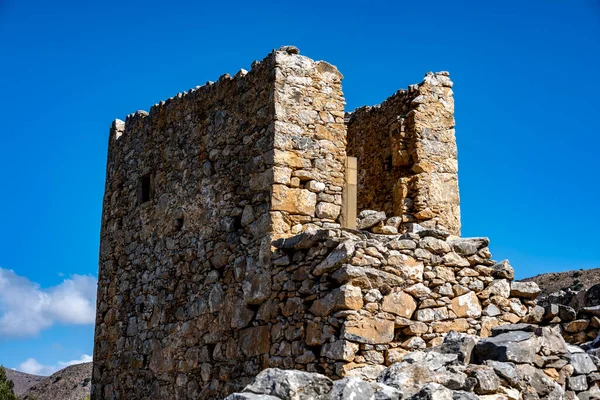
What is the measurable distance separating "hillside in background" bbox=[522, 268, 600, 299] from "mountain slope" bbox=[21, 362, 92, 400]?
14.1m

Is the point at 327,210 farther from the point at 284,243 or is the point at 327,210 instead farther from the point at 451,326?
the point at 451,326

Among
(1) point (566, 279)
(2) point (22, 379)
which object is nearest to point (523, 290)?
(1) point (566, 279)

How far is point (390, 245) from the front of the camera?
8.08m

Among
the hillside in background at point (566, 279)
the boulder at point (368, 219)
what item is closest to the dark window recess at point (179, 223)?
the boulder at point (368, 219)

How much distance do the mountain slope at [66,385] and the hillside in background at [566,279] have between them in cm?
1406

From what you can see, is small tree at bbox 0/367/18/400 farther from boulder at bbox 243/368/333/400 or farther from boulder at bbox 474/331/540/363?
boulder at bbox 243/368/333/400

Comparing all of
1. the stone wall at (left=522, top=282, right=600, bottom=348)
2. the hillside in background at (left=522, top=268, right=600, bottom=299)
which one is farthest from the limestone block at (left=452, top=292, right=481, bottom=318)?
the hillside in background at (left=522, top=268, right=600, bottom=299)

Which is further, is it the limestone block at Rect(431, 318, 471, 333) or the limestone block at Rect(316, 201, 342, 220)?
the limestone block at Rect(316, 201, 342, 220)

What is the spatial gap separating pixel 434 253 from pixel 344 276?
→ 4.23 ft

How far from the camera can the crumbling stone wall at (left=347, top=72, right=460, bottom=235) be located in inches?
389

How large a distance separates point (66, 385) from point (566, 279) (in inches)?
647

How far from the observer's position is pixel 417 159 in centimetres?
998

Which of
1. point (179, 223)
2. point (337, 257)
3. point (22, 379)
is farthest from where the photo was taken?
point (22, 379)

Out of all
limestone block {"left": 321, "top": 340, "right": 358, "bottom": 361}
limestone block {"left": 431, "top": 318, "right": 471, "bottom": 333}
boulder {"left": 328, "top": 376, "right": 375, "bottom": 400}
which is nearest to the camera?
boulder {"left": 328, "top": 376, "right": 375, "bottom": 400}
